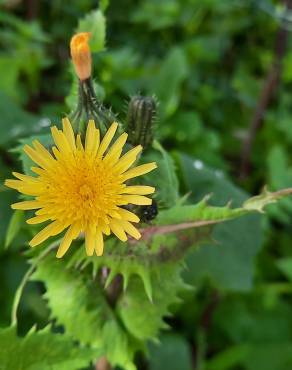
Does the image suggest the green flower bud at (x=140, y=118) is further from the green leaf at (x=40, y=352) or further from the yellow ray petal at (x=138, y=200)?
the green leaf at (x=40, y=352)

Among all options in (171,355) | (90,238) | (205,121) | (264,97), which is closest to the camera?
(90,238)

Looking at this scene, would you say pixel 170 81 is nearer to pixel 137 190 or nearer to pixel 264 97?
pixel 264 97

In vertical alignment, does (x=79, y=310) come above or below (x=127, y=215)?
below

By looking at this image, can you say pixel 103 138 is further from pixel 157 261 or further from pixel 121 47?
pixel 121 47

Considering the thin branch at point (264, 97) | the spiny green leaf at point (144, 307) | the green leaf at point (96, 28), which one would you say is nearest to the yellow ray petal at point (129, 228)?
the spiny green leaf at point (144, 307)

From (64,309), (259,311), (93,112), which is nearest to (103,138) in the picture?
(93,112)

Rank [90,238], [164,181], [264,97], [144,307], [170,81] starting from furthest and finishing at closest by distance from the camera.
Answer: [264,97]
[170,81]
[144,307]
[164,181]
[90,238]

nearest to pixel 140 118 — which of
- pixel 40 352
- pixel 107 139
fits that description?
pixel 107 139
